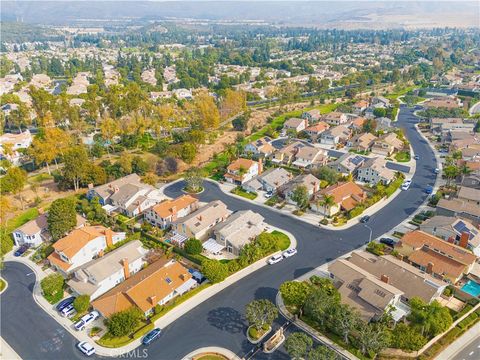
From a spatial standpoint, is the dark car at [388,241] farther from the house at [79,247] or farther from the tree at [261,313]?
the house at [79,247]

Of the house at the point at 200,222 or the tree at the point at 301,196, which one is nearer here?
the house at the point at 200,222

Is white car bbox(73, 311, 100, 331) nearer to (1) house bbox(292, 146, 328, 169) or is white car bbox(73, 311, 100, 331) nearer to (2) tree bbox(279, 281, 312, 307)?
(2) tree bbox(279, 281, 312, 307)

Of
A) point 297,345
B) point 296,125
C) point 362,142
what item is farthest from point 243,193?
point 296,125

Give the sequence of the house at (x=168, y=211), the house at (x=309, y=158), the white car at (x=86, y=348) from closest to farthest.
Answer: the white car at (x=86, y=348)
the house at (x=168, y=211)
the house at (x=309, y=158)

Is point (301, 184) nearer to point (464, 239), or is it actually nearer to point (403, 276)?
point (464, 239)

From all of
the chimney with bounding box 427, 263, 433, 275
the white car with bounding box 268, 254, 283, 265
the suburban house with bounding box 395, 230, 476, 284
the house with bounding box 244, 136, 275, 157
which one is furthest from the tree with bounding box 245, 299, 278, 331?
the house with bounding box 244, 136, 275, 157

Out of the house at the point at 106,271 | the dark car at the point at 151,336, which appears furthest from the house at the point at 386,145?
the dark car at the point at 151,336

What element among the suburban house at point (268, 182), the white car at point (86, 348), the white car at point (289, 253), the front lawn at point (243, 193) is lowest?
the front lawn at point (243, 193)

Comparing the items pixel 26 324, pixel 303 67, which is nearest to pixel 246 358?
pixel 26 324
